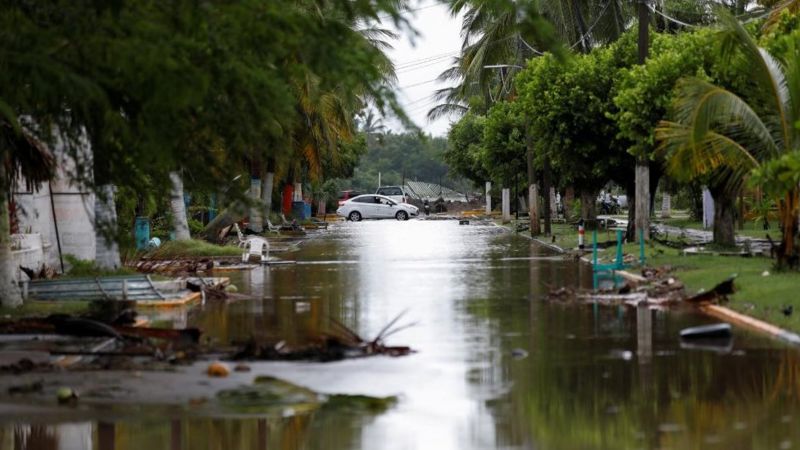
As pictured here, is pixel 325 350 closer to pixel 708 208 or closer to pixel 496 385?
pixel 496 385

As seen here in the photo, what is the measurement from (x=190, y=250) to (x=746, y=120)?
18059 millimetres

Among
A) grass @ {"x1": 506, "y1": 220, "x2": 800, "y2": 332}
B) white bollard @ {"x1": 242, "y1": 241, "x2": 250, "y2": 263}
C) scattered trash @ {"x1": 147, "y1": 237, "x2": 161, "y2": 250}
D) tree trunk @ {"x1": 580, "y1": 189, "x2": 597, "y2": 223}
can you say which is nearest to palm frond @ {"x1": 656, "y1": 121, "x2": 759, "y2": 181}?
grass @ {"x1": 506, "y1": 220, "x2": 800, "y2": 332}

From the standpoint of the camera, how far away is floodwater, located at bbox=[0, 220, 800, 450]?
10711 millimetres

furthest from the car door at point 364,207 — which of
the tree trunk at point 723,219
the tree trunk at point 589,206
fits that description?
the tree trunk at point 723,219

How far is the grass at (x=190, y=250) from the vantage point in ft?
120

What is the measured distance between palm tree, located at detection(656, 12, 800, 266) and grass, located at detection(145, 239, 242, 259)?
1572 centimetres

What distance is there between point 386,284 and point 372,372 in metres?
13.2

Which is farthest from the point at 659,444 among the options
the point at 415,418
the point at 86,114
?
the point at 86,114

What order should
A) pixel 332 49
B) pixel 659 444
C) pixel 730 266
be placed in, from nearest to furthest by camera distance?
pixel 659 444
pixel 332 49
pixel 730 266

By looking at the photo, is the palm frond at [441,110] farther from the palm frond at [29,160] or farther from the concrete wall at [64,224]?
the palm frond at [29,160]

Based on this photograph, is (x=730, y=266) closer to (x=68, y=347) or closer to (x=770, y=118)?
(x=770, y=118)

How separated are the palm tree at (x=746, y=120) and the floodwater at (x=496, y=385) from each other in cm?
398

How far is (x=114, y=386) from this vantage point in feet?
44.0

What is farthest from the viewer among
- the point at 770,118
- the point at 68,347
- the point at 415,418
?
the point at 770,118
